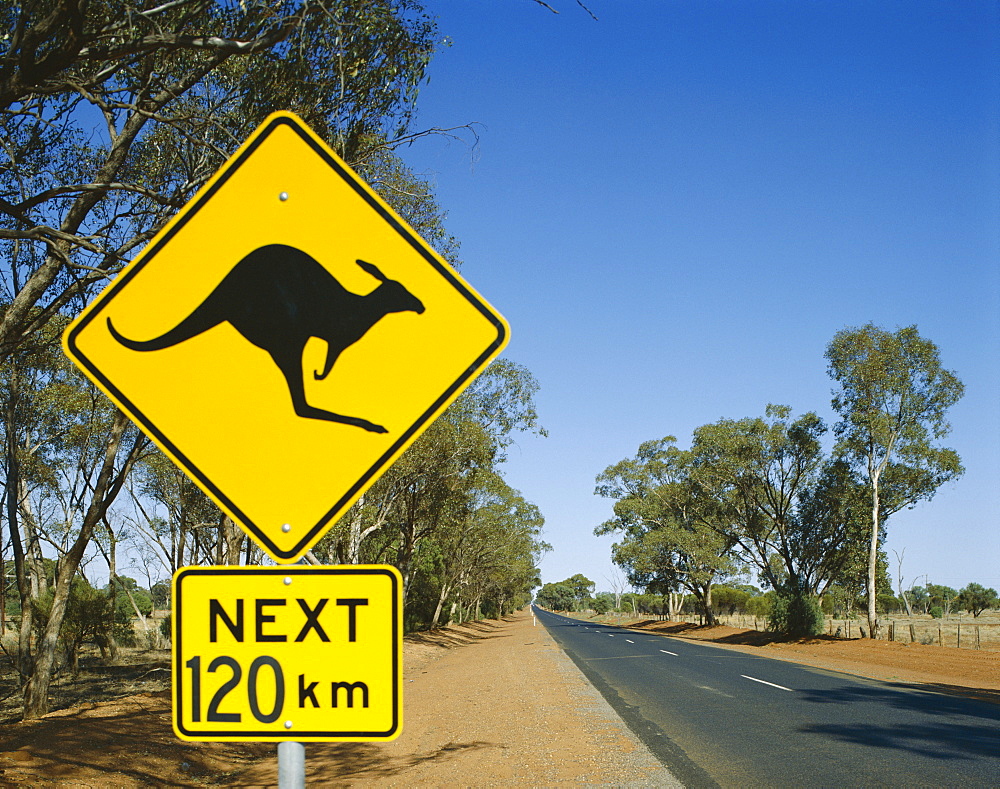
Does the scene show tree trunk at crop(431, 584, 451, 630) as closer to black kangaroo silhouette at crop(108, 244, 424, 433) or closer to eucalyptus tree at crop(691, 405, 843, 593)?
eucalyptus tree at crop(691, 405, 843, 593)

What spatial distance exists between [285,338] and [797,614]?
43148 mm

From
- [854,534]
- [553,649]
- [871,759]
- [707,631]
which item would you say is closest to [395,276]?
[871,759]

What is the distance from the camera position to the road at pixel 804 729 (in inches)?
377

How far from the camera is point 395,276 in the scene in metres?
2.10

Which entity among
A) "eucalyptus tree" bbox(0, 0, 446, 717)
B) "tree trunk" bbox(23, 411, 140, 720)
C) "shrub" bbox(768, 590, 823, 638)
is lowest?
"shrub" bbox(768, 590, 823, 638)

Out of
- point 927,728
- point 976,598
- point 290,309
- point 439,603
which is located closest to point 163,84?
point 290,309

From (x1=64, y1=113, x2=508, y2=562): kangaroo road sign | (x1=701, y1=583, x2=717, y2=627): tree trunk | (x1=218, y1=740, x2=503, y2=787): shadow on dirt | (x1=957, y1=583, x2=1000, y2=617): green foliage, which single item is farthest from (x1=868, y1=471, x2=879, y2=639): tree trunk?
(x1=957, y1=583, x2=1000, y2=617): green foliage

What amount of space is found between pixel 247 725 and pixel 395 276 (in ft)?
3.71

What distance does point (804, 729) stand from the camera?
41.4 ft

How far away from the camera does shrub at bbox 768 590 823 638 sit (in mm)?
40188

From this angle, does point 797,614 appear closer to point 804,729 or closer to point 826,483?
point 826,483

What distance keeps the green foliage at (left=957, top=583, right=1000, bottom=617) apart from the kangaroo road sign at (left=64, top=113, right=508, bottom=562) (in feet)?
306

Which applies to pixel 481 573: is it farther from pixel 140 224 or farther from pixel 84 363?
pixel 84 363

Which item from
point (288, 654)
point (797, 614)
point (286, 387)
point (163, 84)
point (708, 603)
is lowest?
point (708, 603)
